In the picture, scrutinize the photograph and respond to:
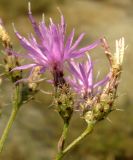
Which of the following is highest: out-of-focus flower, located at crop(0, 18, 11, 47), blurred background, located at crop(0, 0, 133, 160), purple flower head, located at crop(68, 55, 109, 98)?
out-of-focus flower, located at crop(0, 18, 11, 47)

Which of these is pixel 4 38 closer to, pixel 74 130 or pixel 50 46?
pixel 50 46

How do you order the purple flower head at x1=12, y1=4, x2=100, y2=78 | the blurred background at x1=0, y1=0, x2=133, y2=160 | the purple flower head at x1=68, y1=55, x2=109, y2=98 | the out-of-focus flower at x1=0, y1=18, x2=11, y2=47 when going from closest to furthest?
the purple flower head at x1=12, y1=4, x2=100, y2=78
the purple flower head at x1=68, y1=55, x2=109, y2=98
the out-of-focus flower at x1=0, y1=18, x2=11, y2=47
the blurred background at x1=0, y1=0, x2=133, y2=160

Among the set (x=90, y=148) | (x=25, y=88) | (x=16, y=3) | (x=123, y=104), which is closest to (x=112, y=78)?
(x=25, y=88)

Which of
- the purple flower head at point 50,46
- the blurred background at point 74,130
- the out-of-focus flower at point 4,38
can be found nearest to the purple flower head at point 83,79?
the purple flower head at point 50,46

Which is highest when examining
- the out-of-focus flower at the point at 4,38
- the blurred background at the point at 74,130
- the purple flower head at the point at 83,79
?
the out-of-focus flower at the point at 4,38

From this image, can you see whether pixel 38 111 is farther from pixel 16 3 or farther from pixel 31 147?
pixel 16 3

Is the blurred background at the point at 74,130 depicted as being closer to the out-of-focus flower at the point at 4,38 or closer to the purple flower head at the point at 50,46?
the out-of-focus flower at the point at 4,38

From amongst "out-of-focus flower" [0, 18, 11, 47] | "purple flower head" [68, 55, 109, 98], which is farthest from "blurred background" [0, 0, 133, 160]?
"purple flower head" [68, 55, 109, 98]

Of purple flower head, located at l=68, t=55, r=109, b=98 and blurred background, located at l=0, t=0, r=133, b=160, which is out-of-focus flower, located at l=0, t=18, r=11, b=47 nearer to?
purple flower head, located at l=68, t=55, r=109, b=98
